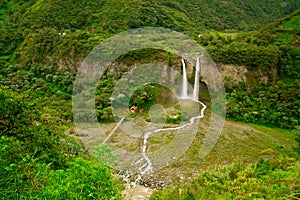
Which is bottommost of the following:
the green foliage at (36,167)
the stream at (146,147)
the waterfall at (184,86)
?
the stream at (146,147)

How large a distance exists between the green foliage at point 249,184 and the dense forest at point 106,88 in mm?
44

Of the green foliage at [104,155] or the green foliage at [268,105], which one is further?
the green foliage at [268,105]

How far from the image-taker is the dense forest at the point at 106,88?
21.8 ft

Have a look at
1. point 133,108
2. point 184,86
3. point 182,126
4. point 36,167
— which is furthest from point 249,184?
point 184,86

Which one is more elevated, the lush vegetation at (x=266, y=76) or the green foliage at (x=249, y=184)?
the lush vegetation at (x=266, y=76)

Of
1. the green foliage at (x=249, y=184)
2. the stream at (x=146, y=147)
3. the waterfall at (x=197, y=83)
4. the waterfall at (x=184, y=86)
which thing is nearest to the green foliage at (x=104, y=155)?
the green foliage at (x=249, y=184)

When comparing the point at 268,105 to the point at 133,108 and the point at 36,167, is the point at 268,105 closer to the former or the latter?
the point at 133,108

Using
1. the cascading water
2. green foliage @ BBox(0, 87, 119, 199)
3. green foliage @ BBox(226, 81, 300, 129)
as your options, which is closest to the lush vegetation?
green foliage @ BBox(226, 81, 300, 129)

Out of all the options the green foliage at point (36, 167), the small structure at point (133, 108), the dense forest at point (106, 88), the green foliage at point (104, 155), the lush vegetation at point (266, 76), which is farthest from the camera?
the lush vegetation at point (266, 76)

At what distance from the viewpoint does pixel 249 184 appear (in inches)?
417

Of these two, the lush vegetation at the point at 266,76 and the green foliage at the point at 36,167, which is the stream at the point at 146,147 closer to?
the lush vegetation at the point at 266,76

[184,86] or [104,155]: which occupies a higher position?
[184,86]

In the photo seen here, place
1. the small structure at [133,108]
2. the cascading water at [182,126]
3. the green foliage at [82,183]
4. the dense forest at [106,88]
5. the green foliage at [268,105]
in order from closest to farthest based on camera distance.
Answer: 1. the green foliage at [82,183]
2. the dense forest at [106,88]
3. the cascading water at [182,126]
4. the small structure at [133,108]
5. the green foliage at [268,105]

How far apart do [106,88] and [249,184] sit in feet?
64.0
